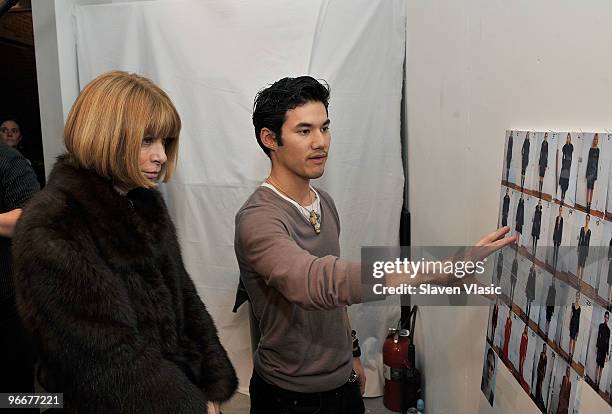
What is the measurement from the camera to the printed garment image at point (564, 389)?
A: 89 cm

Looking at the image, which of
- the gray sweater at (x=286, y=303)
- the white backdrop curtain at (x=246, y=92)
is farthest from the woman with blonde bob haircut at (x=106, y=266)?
the white backdrop curtain at (x=246, y=92)

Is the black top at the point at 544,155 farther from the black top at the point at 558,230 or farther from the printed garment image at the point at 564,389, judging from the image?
the printed garment image at the point at 564,389

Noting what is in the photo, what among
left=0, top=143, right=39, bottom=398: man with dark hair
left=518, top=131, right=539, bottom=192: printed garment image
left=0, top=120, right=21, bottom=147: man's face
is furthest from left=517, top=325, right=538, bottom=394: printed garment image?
left=0, top=120, right=21, bottom=147: man's face

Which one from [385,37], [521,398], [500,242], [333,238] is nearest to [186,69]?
[385,37]

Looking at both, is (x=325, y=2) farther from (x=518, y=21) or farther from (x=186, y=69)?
(x=518, y=21)

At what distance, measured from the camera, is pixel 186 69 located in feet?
7.13

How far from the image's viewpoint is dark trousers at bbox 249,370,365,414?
1265mm

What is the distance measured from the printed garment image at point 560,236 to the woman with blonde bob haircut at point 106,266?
0.81 meters

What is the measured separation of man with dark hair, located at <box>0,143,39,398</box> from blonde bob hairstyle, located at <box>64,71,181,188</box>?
2.01 feet

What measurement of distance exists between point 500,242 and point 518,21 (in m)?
0.50

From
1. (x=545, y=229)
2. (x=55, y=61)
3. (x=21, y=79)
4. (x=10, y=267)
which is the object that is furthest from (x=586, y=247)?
(x=21, y=79)

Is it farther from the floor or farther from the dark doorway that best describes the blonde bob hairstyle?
the dark doorway

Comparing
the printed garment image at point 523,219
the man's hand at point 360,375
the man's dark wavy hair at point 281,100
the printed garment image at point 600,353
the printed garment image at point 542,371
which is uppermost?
the man's dark wavy hair at point 281,100

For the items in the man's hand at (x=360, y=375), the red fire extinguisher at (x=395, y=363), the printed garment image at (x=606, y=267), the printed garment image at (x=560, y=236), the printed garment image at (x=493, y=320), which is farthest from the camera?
the red fire extinguisher at (x=395, y=363)
